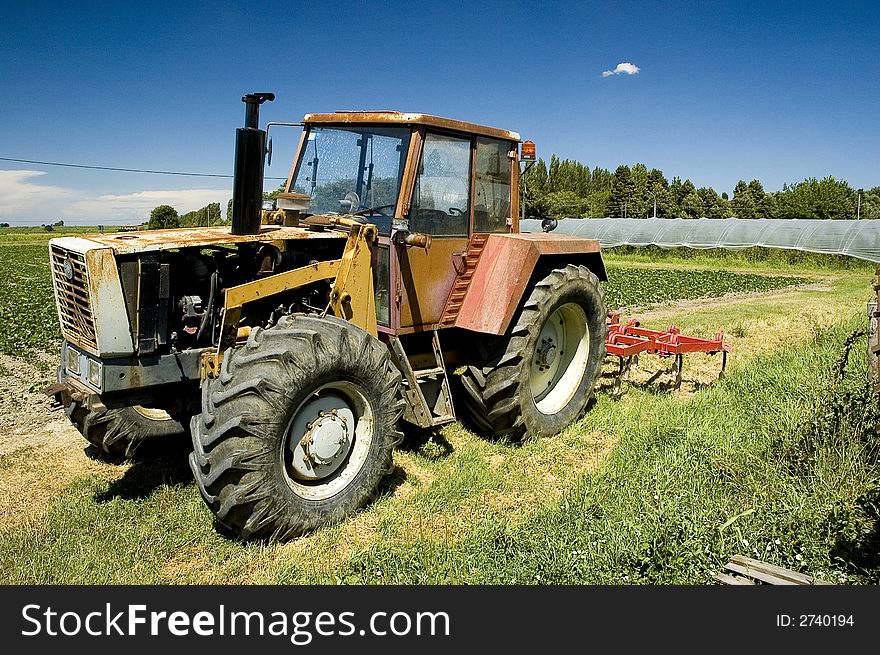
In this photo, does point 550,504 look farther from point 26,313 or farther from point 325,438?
point 26,313

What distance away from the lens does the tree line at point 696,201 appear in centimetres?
5825

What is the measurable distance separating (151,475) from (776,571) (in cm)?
411

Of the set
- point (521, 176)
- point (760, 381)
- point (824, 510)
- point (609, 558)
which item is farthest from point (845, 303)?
point (609, 558)

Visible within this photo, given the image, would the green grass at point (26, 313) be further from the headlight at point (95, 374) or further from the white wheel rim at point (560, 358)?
the white wheel rim at point (560, 358)

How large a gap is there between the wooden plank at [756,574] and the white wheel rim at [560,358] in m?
2.78

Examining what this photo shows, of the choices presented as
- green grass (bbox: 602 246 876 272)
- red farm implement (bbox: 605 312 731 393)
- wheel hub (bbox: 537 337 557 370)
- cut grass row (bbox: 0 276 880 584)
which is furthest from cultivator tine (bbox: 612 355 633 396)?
green grass (bbox: 602 246 876 272)

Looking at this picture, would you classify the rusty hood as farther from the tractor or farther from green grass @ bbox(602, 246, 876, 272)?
green grass @ bbox(602, 246, 876, 272)

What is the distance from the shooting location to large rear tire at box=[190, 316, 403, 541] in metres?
3.75

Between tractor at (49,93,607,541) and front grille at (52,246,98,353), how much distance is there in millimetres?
18

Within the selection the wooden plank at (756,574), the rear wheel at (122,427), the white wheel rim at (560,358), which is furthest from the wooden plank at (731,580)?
the rear wheel at (122,427)

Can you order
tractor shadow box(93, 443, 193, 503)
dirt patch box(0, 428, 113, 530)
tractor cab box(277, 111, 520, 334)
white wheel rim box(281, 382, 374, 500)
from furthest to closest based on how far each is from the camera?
1. tractor cab box(277, 111, 520, 334)
2. tractor shadow box(93, 443, 193, 503)
3. dirt patch box(0, 428, 113, 530)
4. white wheel rim box(281, 382, 374, 500)

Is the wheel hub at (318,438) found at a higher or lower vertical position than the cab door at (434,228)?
lower

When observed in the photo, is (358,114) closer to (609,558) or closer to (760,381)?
(609,558)

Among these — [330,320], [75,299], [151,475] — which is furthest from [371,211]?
[151,475]
